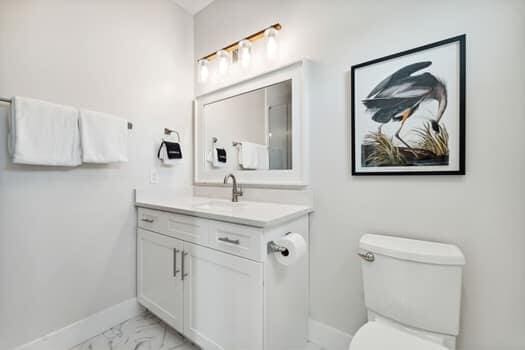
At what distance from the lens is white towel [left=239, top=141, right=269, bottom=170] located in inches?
65.6

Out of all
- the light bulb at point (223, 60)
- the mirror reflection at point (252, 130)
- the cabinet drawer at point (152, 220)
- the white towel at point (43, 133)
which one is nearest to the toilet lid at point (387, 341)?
the mirror reflection at point (252, 130)

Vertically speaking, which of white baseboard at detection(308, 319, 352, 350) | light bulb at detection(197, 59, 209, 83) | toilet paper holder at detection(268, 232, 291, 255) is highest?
light bulb at detection(197, 59, 209, 83)

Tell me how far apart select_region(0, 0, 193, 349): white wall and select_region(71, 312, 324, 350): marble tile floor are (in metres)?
0.18

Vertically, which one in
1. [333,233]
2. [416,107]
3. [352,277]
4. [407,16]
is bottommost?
[352,277]

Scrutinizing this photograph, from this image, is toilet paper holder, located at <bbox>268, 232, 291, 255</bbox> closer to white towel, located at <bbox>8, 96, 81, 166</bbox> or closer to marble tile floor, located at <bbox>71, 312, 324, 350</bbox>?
marble tile floor, located at <bbox>71, 312, 324, 350</bbox>

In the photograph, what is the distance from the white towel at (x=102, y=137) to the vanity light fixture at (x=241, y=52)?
0.81 meters

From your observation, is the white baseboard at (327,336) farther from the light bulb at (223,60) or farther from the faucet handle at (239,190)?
the light bulb at (223,60)

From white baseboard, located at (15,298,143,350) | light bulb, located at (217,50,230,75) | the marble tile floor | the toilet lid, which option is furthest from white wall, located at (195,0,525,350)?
white baseboard, located at (15,298,143,350)

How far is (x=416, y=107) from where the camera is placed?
1118 mm

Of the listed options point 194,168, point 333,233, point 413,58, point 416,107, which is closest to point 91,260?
point 194,168

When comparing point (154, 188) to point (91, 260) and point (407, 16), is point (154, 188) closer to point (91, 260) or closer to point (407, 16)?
point (91, 260)

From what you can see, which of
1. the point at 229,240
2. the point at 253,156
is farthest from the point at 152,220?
the point at 253,156

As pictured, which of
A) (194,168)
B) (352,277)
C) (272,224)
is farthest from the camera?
(194,168)

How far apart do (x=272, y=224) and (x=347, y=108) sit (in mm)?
802
